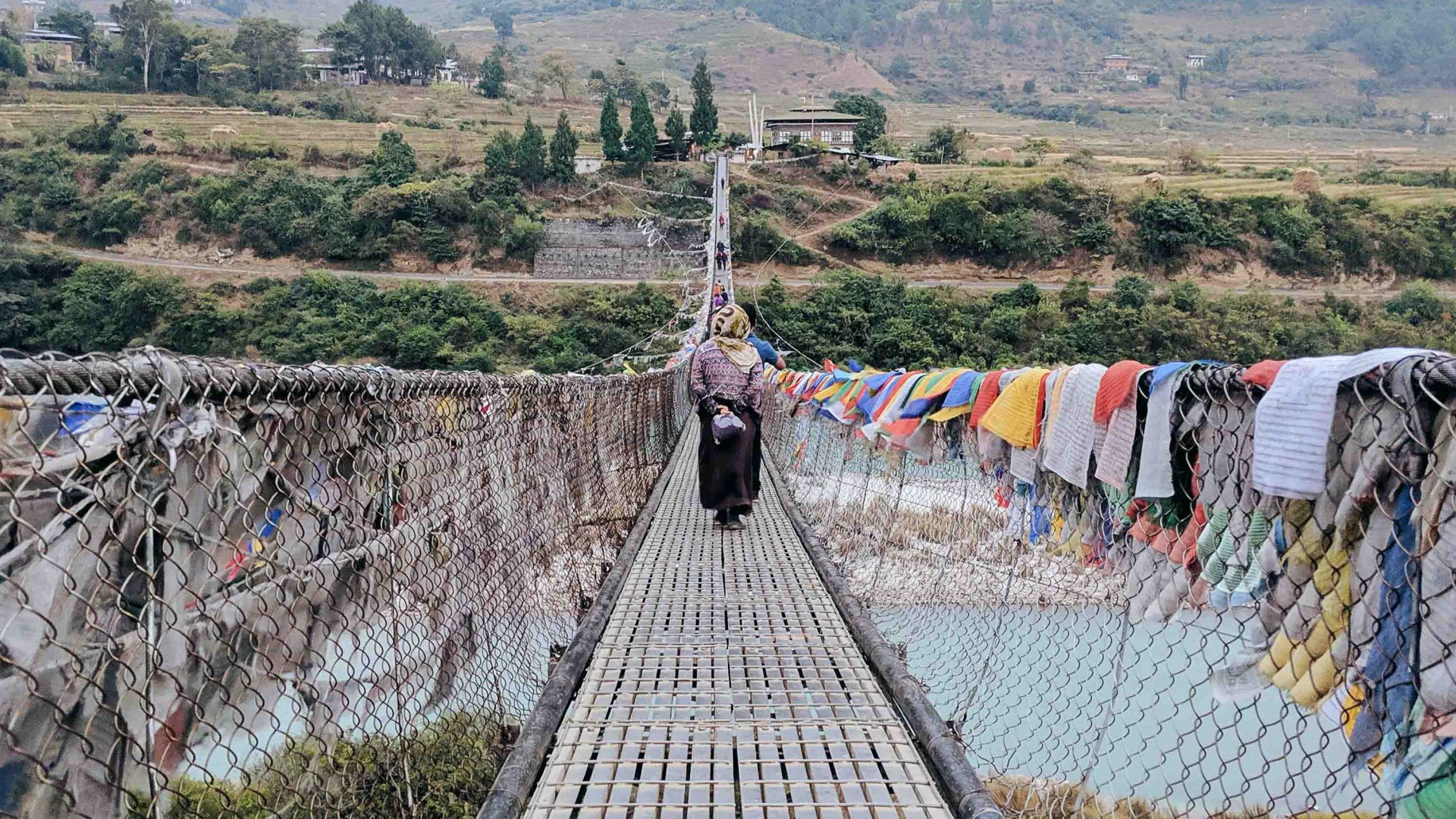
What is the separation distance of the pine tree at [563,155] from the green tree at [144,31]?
27.1 m

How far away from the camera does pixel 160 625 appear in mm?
968

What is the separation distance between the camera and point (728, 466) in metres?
3.67

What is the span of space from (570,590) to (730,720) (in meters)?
1.27

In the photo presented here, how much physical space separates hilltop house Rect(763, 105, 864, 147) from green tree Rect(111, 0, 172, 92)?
105ft

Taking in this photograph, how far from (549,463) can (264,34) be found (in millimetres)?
53641

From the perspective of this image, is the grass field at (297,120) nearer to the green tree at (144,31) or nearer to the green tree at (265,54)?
the green tree at (265,54)

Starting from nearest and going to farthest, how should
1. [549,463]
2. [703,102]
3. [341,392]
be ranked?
1. [341,392]
2. [549,463]
3. [703,102]

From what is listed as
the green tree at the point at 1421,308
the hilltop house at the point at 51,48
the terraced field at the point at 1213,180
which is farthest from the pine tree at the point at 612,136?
the hilltop house at the point at 51,48

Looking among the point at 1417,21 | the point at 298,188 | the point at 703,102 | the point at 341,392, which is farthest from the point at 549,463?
the point at 1417,21

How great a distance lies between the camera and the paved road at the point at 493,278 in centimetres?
2636

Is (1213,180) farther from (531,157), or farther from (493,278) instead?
(493,278)

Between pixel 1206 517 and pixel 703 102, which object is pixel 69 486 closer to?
pixel 1206 517

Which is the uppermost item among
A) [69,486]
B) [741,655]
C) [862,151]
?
[862,151]

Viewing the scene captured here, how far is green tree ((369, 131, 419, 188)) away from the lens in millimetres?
30984
